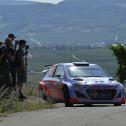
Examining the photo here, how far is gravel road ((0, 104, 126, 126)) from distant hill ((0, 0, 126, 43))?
62.5 meters

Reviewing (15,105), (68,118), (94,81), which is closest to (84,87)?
(94,81)

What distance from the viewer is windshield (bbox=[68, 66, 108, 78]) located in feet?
64.3

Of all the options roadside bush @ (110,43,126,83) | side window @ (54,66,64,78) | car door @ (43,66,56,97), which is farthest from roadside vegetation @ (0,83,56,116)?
roadside bush @ (110,43,126,83)

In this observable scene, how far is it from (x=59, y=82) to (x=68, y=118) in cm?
592

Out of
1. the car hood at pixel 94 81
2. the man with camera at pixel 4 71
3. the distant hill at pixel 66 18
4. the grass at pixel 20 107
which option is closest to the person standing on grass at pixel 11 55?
the man with camera at pixel 4 71

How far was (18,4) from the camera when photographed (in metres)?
104

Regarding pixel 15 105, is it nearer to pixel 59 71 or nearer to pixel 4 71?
pixel 4 71

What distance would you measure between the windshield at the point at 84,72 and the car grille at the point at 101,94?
42.1 inches

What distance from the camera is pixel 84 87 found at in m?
18.5

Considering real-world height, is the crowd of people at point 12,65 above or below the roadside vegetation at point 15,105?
above

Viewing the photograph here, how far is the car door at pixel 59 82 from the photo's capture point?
762 inches

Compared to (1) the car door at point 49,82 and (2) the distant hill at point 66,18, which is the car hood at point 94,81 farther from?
(2) the distant hill at point 66,18

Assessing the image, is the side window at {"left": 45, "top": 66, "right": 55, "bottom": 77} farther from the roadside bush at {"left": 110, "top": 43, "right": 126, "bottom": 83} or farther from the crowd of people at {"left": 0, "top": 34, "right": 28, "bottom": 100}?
the roadside bush at {"left": 110, "top": 43, "right": 126, "bottom": 83}

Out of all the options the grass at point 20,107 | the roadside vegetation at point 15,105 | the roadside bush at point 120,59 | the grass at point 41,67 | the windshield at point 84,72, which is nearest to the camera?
the grass at point 20,107
